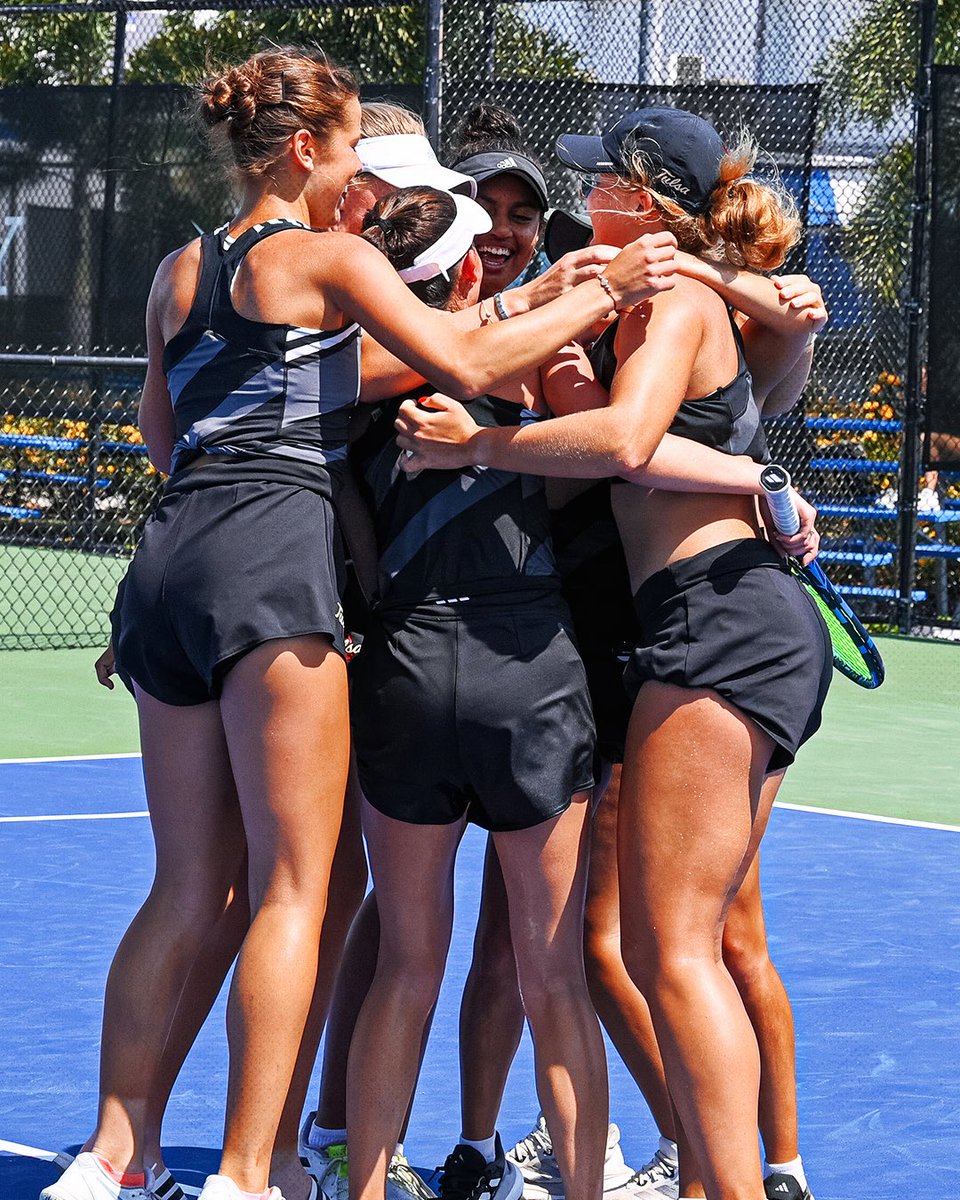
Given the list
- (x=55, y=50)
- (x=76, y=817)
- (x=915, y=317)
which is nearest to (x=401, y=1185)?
Result: (x=76, y=817)

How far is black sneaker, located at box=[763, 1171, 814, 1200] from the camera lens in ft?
11.1

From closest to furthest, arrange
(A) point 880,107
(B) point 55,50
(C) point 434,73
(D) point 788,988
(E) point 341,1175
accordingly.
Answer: (E) point 341,1175, (D) point 788,988, (C) point 434,73, (A) point 880,107, (B) point 55,50

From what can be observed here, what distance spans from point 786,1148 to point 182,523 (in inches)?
Answer: 63.3

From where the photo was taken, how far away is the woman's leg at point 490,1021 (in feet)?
11.5

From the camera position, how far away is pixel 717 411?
315 cm

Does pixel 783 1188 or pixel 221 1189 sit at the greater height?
pixel 221 1189

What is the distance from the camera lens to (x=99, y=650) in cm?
1080

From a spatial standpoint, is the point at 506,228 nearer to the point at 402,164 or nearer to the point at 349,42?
the point at 402,164

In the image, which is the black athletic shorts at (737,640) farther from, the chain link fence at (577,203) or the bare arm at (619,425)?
the chain link fence at (577,203)

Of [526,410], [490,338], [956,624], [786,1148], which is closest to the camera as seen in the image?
[490,338]

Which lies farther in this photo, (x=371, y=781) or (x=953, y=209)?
(x=953, y=209)

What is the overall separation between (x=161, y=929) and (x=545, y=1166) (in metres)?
1.02

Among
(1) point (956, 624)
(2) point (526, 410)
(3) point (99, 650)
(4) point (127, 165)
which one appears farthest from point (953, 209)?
(2) point (526, 410)

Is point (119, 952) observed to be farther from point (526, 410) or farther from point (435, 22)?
point (435, 22)
